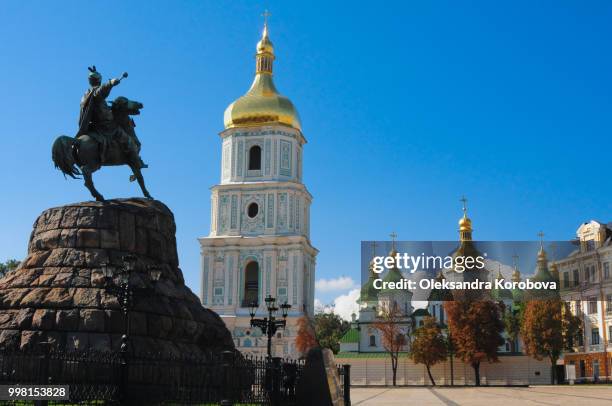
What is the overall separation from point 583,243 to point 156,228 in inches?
1548

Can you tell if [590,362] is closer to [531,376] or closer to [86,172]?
[531,376]

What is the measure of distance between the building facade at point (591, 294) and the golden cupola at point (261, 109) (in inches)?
839

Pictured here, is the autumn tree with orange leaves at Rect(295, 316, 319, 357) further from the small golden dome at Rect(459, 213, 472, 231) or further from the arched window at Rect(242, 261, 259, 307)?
the small golden dome at Rect(459, 213, 472, 231)

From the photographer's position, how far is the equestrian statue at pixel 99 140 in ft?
57.5

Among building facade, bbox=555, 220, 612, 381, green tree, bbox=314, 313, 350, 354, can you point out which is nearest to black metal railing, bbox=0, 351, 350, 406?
building facade, bbox=555, 220, 612, 381

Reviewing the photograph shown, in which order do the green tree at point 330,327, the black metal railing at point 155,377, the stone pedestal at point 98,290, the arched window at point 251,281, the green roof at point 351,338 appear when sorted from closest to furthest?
1. the black metal railing at point 155,377
2. the stone pedestal at point 98,290
3. the arched window at point 251,281
4. the green roof at point 351,338
5. the green tree at point 330,327

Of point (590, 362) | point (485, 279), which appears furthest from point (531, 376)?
point (485, 279)

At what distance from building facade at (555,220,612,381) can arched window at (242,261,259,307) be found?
20222 millimetres

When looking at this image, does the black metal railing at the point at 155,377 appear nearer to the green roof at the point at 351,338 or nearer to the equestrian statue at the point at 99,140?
the equestrian statue at the point at 99,140

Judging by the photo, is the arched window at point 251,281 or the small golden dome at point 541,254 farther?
the arched window at point 251,281

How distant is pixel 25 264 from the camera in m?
16.9

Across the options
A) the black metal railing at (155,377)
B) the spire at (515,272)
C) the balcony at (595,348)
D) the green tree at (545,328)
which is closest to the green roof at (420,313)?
the balcony at (595,348)

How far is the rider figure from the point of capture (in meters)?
17.9

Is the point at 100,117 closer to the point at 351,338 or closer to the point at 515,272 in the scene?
the point at 515,272
